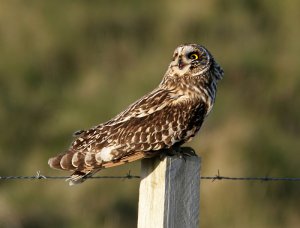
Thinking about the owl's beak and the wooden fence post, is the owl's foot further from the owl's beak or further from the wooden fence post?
the owl's beak

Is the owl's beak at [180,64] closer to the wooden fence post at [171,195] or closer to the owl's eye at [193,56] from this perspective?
the owl's eye at [193,56]

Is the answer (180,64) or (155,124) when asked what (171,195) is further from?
(180,64)

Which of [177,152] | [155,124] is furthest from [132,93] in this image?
[177,152]

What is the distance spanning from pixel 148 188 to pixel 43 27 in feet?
39.7

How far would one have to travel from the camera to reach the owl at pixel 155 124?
543cm

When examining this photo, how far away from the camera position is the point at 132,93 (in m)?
14.2

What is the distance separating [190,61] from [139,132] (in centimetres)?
81

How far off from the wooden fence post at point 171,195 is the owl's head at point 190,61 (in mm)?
1348

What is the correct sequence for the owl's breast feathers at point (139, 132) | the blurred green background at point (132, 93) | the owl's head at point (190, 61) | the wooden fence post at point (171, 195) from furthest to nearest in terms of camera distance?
the blurred green background at point (132, 93)
the owl's head at point (190, 61)
the owl's breast feathers at point (139, 132)
the wooden fence post at point (171, 195)

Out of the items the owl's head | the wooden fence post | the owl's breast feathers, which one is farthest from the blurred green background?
the wooden fence post

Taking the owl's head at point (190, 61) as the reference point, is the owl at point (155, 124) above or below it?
below

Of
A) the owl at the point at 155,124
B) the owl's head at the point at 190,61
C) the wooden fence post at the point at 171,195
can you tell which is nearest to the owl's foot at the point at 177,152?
the owl at the point at 155,124

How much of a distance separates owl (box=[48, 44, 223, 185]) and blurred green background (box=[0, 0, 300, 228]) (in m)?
4.89

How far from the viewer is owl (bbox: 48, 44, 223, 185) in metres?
5.43
